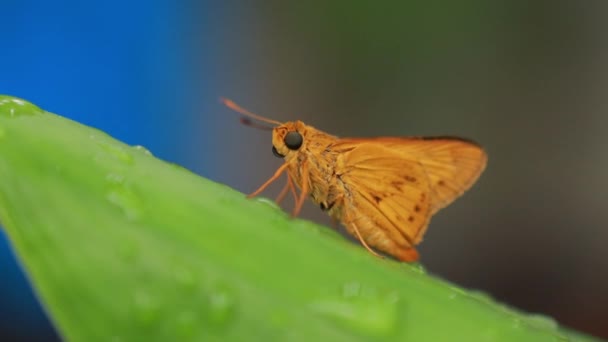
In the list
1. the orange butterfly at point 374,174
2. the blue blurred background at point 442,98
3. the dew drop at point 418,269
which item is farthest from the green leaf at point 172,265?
the blue blurred background at point 442,98

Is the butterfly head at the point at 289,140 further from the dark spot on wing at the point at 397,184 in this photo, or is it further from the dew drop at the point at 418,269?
the dew drop at the point at 418,269

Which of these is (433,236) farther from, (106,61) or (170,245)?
(170,245)

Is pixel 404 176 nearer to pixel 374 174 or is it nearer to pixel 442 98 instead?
pixel 374 174

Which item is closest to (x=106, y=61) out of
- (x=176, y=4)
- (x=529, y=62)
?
(x=176, y=4)

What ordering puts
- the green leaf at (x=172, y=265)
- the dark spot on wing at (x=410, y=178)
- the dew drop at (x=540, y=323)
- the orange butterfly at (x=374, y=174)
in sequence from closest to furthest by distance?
the green leaf at (x=172, y=265), the dew drop at (x=540, y=323), the orange butterfly at (x=374, y=174), the dark spot on wing at (x=410, y=178)

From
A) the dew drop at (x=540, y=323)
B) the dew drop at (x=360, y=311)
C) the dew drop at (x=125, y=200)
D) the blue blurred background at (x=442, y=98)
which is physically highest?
the blue blurred background at (x=442, y=98)
